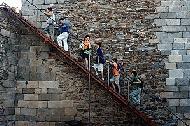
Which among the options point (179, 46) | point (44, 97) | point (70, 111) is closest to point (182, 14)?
point (179, 46)

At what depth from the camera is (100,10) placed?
14555 millimetres

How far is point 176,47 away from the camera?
14.0 m

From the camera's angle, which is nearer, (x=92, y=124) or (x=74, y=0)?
(x=92, y=124)

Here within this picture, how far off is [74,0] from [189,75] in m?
5.03

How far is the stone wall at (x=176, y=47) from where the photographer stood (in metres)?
13.7

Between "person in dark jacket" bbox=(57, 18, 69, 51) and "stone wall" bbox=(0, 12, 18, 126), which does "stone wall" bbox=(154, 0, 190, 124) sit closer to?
"person in dark jacket" bbox=(57, 18, 69, 51)

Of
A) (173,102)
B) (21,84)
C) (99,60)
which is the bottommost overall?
(173,102)

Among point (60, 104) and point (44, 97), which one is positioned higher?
point (44, 97)

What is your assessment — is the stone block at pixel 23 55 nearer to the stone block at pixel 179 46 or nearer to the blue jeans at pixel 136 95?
the blue jeans at pixel 136 95

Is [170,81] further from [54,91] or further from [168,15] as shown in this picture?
[54,91]

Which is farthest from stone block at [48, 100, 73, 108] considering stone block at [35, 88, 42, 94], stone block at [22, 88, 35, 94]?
stone block at [22, 88, 35, 94]

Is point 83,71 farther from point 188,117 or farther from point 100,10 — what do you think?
point 188,117

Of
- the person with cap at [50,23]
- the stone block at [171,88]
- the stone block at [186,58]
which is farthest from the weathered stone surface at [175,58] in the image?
the person with cap at [50,23]

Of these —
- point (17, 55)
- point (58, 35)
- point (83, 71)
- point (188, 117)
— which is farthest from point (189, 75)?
point (17, 55)
